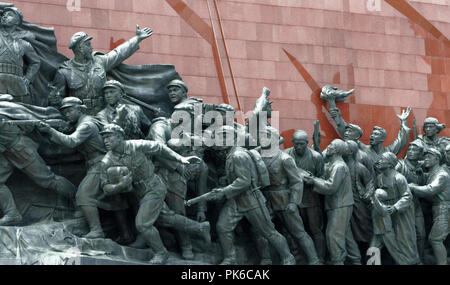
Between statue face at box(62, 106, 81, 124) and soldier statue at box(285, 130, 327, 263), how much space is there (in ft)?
10.6

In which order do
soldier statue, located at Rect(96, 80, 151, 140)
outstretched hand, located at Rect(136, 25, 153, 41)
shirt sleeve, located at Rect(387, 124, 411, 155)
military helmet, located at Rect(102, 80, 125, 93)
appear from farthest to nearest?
shirt sleeve, located at Rect(387, 124, 411, 155), outstretched hand, located at Rect(136, 25, 153, 41), military helmet, located at Rect(102, 80, 125, 93), soldier statue, located at Rect(96, 80, 151, 140)

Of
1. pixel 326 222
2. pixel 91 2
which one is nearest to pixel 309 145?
pixel 326 222

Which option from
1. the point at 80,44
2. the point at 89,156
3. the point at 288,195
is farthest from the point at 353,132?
the point at 80,44

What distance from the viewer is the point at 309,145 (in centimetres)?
2019

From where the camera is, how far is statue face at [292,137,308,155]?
751 inches

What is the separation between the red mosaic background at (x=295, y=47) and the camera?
64.8ft

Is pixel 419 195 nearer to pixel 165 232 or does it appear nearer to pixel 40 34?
pixel 165 232

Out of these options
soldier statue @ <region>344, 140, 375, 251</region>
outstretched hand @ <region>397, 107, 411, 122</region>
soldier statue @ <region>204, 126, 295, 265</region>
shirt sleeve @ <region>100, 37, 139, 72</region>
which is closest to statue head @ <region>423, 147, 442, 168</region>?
soldier statue @ <region>344, 140, 375, 251</region>

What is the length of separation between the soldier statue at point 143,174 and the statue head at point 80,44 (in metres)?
1.51

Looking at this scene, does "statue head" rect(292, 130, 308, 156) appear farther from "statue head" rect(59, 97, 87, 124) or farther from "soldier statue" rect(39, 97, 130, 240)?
"statue head" rect(59, 97, 87, 124)

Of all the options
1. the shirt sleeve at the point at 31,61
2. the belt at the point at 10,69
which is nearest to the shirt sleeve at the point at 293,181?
the shirt sleeve at the point at 31,61

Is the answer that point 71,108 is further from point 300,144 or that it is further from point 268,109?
point 300,144

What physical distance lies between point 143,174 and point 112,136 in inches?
25.9
